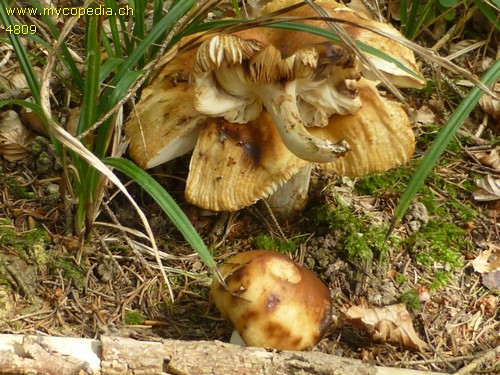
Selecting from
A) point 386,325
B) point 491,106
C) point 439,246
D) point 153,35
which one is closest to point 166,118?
point 153,35

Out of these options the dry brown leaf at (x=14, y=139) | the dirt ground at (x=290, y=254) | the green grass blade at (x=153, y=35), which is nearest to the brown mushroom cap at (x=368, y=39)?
the green grass blade at (x=153, y=35)

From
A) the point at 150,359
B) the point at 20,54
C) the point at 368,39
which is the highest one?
the point at 368,39

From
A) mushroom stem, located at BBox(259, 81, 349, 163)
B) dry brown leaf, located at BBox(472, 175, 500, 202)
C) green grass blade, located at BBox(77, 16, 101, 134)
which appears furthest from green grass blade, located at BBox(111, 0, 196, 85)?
dry brown leaf, located at BBox(472, 175, 500, 202)

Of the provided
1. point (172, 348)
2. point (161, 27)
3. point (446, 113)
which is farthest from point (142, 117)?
point (446, 113)

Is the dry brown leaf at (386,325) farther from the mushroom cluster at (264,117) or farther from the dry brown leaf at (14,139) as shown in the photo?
the dry brown leaf at (14,139)

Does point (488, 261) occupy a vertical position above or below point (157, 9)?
below

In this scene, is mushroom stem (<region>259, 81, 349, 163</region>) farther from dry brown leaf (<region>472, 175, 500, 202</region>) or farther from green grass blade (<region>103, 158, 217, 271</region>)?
dry brown leaf (<region>472, 175, 500, 202</region>)

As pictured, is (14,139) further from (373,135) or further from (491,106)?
(491,106)
